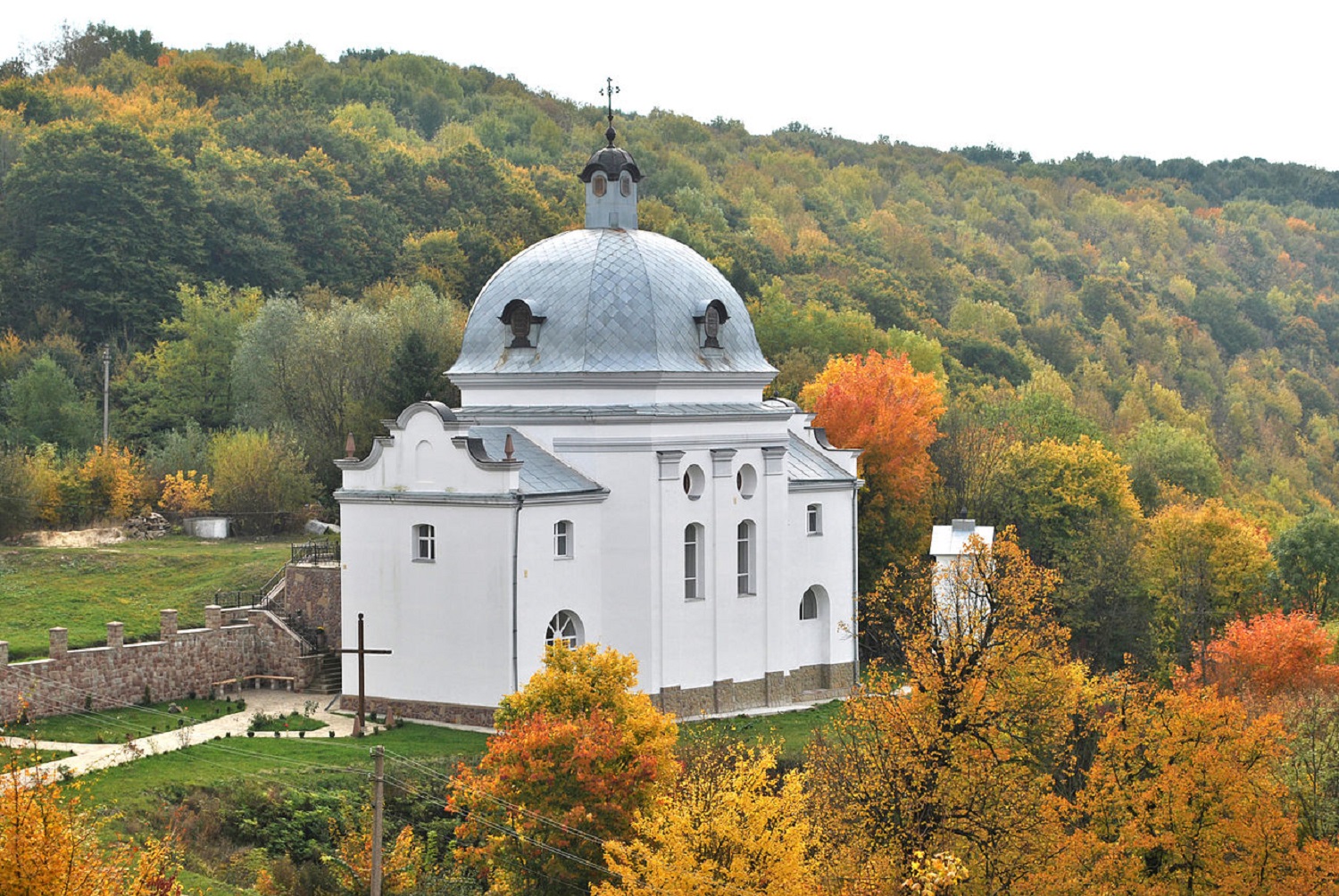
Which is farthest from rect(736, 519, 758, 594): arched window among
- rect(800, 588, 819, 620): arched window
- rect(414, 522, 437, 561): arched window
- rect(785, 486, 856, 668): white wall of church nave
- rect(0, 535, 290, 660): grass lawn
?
rect(0, 535, 290, 660): grass lawn

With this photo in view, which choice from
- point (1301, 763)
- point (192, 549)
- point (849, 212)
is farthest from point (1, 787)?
point (849, 212)

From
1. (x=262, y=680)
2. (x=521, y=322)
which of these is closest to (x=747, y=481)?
(x=521, y=322)

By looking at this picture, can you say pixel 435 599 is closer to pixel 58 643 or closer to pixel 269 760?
pixel 269 760

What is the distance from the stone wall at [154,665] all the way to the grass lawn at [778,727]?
10.1 m

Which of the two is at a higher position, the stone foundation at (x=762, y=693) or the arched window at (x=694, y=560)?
the arched window at (x=694, y=560)

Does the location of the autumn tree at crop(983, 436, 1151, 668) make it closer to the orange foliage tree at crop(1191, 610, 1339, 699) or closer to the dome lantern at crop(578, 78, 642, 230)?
the orange foliage tree at crop(1191, 610, 1339, 699)

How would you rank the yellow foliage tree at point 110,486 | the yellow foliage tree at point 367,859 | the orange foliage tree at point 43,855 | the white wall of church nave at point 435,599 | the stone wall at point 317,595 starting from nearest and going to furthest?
the orange foliage tree at point 43,855, the yellow foliage tree at point 367,859, the white wall of church nave at point 435,599, the stone wall at point 317,595, the yellow foliage tree at point 110,486

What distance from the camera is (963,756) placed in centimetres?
3167

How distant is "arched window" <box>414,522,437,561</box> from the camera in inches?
1599

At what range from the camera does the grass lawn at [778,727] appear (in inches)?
1583

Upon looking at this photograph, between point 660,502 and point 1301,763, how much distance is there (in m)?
15.4

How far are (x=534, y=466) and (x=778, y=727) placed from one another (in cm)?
843

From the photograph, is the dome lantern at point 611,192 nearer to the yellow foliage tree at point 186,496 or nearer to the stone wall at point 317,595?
the stone wall at point 317,595

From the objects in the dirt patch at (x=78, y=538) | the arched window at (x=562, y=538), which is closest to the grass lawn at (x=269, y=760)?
the arched window at (x=562, y=538)
